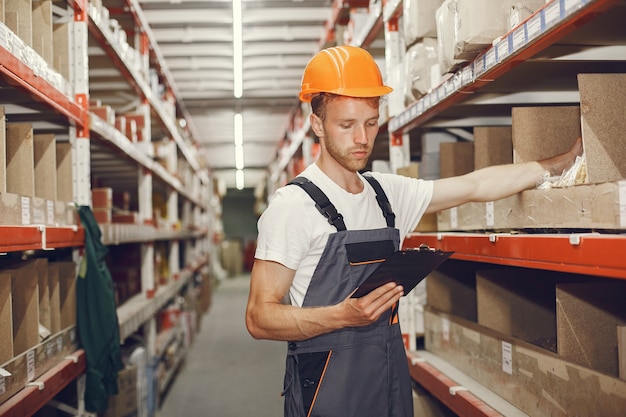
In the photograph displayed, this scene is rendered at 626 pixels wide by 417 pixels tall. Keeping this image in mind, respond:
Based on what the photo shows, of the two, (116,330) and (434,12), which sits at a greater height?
(434,12)

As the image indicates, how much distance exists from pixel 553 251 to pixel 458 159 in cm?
125

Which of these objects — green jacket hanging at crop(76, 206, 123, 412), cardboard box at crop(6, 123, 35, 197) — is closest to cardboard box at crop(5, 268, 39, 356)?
cardboard box at crop(6, 123, 35, 197)

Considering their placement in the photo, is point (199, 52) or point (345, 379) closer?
point (345, 379)

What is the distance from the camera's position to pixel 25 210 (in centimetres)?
253

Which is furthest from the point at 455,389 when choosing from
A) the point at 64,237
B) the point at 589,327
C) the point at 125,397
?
the point at 125,397

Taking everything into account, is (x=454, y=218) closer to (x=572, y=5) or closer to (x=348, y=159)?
(x=348, y=159)

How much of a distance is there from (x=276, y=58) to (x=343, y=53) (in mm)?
5032

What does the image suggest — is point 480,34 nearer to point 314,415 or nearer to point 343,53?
point 343,53

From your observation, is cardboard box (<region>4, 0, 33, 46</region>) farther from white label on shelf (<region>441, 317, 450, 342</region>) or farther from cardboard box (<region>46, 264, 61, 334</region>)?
white label on shelf (<region>441, 317, 450, 342</region>)

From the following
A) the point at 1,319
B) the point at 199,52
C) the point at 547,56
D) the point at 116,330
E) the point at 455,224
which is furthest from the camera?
the point at 199,52

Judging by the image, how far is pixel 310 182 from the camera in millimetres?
2115

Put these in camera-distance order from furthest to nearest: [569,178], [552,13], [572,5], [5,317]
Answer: [5,317] → [569,178] → [552,13] → [572,5]

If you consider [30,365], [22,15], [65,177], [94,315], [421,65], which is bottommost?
[30,365]

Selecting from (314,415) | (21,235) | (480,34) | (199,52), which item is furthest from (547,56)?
(199,52)
